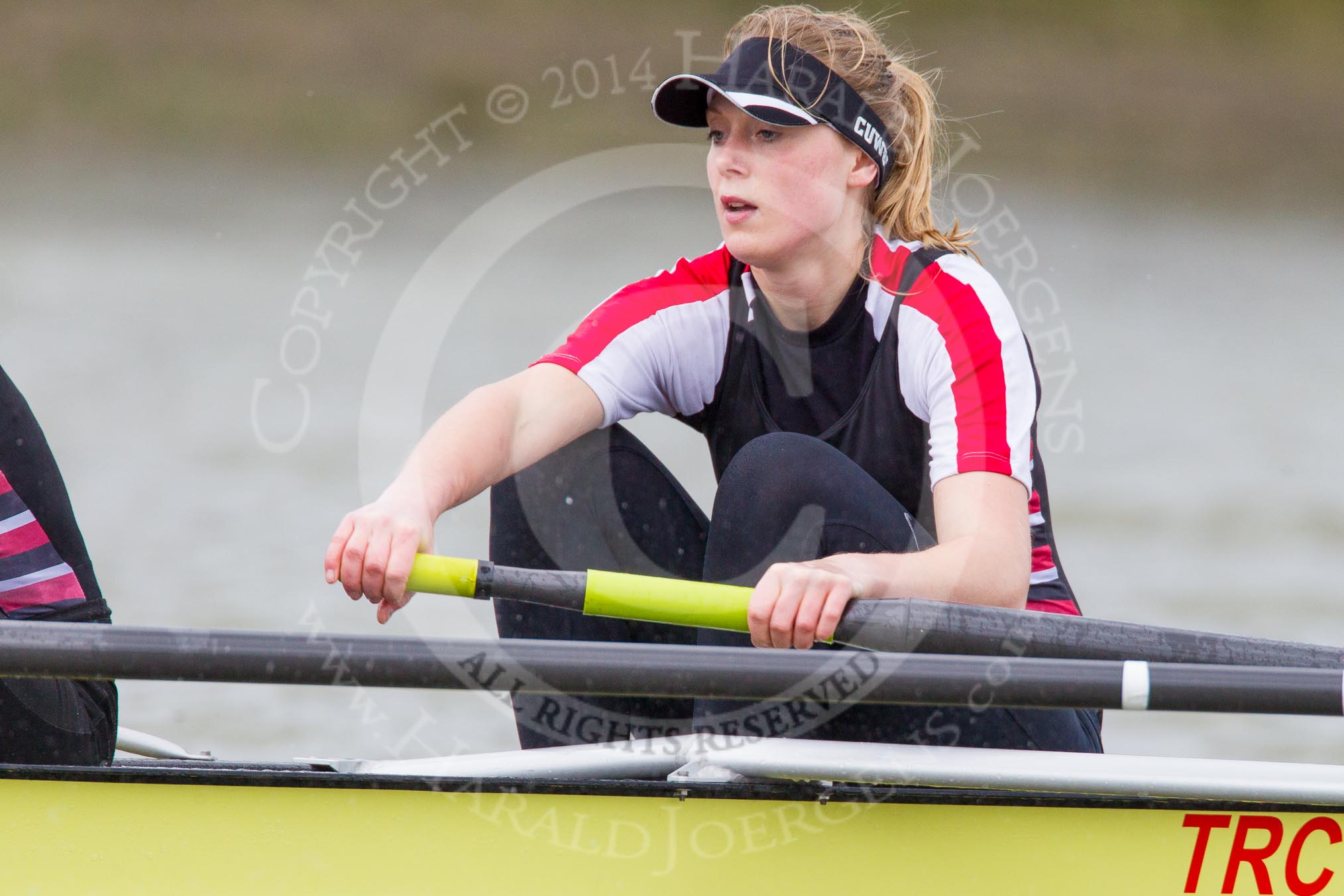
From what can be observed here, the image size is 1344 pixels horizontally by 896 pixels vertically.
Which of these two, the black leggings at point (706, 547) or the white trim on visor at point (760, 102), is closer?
the black leggings at point (706, 547)

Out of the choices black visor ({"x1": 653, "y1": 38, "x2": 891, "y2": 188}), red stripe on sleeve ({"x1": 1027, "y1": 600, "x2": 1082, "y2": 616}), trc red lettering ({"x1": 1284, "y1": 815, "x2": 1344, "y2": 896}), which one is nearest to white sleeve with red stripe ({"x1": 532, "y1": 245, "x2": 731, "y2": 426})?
black visor ({"x1": 653, "y1": 38, "x2": 891, "y2": 188})

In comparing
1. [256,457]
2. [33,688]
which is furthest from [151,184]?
[33,688]

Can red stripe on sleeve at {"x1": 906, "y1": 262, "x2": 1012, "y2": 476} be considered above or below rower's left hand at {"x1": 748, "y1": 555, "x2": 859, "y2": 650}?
above

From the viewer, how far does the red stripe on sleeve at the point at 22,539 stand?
5.11ft

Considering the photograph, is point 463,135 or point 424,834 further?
point 463,135

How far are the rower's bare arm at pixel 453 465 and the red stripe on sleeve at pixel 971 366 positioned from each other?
0.45 metres

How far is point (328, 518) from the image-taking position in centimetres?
764

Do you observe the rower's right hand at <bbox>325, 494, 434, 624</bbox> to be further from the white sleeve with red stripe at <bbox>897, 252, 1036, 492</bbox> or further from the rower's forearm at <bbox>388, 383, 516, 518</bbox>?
the white sleeve with red stripe at <bbox>897, 252, 1036, 492</bbox>

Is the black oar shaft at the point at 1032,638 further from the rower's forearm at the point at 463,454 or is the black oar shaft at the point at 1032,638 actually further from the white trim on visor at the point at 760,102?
the white trim on visor at the point at 760,102

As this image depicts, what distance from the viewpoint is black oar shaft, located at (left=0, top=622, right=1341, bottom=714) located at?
1.27m

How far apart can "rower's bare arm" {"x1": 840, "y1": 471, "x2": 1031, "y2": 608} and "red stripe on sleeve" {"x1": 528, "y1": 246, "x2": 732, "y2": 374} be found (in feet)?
1.56

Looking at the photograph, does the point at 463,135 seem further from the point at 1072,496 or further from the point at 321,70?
the point at 1072,496

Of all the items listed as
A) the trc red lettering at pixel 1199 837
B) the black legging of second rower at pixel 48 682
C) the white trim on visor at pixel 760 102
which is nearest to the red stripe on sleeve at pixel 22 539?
the black legging of second rower at pixel 48 682

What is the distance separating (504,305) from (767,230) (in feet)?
Answer: 27.3
